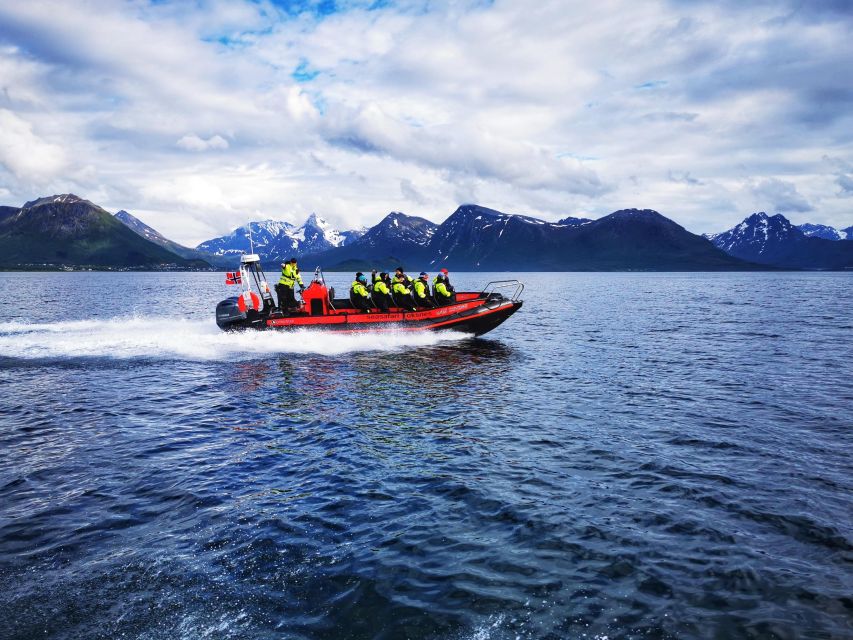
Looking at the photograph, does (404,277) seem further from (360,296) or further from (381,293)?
(360,296)

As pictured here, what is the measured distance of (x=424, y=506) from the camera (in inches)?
367

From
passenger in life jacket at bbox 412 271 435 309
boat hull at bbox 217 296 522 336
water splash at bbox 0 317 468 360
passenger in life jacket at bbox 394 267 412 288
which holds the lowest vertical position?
water splash at bbox 0 317 468 360

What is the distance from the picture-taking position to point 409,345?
92.9 ft

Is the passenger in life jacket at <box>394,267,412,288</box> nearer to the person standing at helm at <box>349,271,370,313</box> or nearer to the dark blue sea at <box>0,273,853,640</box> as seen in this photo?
the person standing at helm at <box>349,271,370,313</box>

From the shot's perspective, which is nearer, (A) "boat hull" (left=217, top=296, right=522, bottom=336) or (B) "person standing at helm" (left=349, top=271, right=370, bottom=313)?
(A) "boat hull" (left=217, top=296, right=522, bottom=336)

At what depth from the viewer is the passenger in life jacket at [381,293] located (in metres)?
28.3

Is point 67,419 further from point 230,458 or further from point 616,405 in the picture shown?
point 616,405

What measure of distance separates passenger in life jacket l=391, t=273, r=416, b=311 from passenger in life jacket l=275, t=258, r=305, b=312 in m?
5.33

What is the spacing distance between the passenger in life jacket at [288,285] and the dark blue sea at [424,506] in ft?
25.7

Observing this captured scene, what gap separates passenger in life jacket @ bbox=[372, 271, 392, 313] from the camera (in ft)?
92.9

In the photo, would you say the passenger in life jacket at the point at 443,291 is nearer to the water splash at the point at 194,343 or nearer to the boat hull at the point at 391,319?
the boat hull at the point at 391,319

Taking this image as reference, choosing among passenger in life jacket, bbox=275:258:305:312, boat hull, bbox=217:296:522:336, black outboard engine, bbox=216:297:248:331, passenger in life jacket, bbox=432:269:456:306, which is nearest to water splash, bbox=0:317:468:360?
boat hull, bbox=217:296:522:336

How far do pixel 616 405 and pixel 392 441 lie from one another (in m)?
7.89

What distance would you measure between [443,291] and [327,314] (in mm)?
6796
